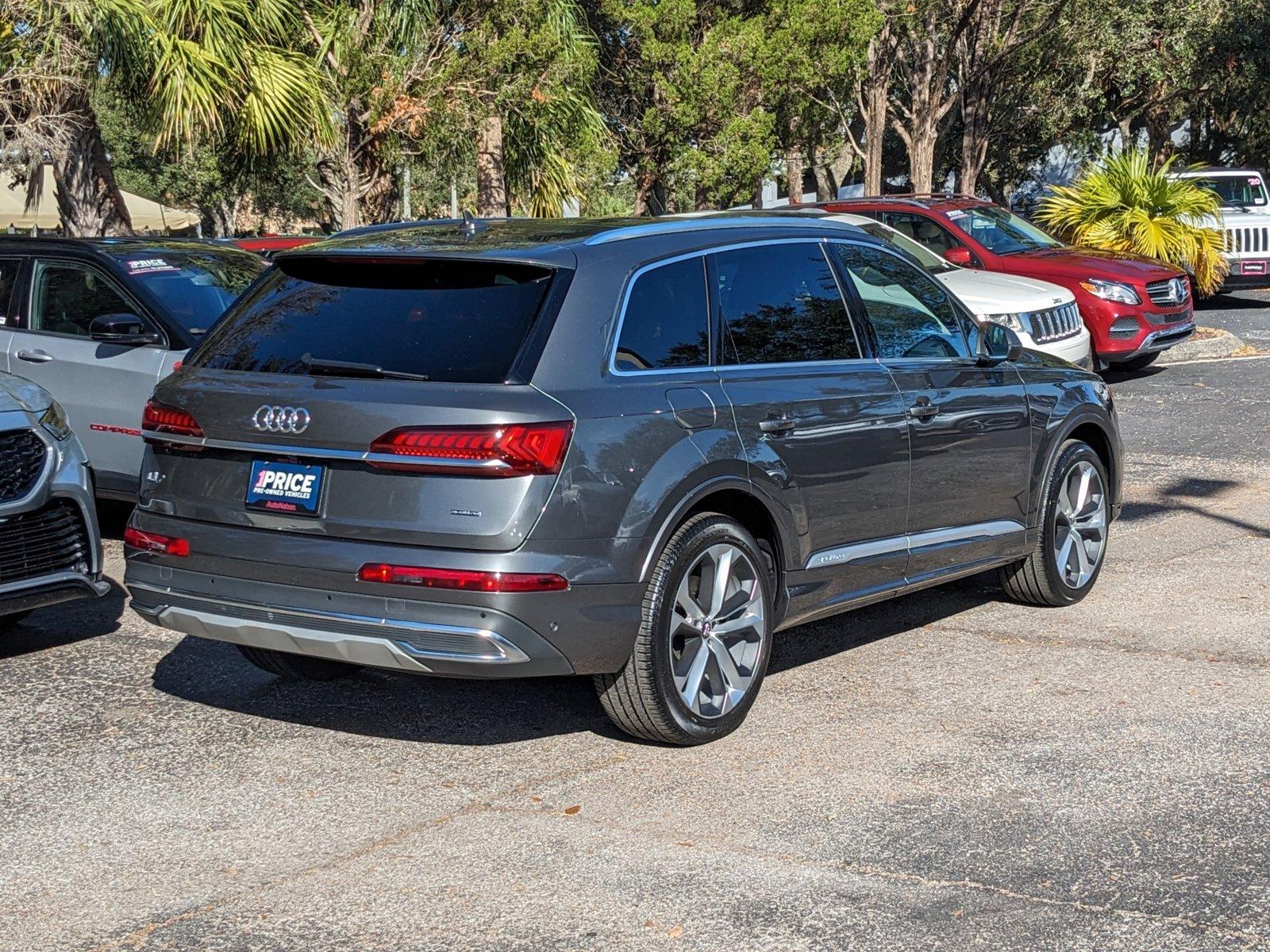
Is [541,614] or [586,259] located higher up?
[586,259]

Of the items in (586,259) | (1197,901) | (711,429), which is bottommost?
(1197,901)

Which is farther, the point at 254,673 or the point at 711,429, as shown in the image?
the point at 254,673

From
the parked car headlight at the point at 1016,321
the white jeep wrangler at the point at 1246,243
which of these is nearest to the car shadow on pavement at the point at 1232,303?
the white jeep wrangler at the point at 1246,243

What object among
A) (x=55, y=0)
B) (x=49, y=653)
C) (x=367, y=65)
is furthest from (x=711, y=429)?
(x=367, y=65)

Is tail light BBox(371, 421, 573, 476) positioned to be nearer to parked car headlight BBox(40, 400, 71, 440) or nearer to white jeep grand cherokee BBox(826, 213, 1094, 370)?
parked car headlight BBox(40, 400, 71, 440)

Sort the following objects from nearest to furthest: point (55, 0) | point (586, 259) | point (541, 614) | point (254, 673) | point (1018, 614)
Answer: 1. point (541, 614)
2. point (586, 259)
3. point (254, 673)
4. point (1018, 614)
5. point (55, 0)

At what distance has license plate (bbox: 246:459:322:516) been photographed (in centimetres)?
492

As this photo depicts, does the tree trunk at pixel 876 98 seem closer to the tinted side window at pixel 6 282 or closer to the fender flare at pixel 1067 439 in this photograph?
the tinted side window at pixel 6 282

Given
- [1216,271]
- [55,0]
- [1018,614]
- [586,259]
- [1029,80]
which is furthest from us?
[1029,80]

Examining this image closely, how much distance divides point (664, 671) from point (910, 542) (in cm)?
150

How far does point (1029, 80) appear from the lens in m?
36.5

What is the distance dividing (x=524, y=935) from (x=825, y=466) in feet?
7.67

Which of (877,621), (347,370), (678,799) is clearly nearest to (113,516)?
(877,621)

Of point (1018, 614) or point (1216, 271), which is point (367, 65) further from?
point (1018, 614)
